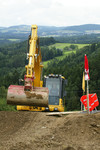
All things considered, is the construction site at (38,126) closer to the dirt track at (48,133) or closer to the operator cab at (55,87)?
the dirt track at (48,133)

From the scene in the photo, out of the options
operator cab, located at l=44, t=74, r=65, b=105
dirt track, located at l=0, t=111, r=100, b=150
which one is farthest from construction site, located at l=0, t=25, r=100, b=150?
operator cab, located at l=44, t=74, r=65, b=105

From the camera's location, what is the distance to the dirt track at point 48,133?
8.00 metres

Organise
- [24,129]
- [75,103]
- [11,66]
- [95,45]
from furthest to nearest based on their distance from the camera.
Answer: [11,66]
[95,45]
[75,103]
[24,129]

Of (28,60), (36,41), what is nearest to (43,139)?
(28,60)

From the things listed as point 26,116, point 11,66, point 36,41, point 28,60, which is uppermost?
point 36,41

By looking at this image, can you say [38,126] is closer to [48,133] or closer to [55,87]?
[48,133]

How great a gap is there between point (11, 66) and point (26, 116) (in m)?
127

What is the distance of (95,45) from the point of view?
5074 inches

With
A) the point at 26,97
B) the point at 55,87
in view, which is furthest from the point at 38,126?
the point at 55,87

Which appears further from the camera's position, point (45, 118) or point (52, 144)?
point (45, 118)

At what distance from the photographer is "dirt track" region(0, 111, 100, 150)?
8.00 meters

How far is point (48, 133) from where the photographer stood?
32.2 ft

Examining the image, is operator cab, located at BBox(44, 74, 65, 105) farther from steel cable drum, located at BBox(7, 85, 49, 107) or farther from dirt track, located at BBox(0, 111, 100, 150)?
steel cable drum, located at BBox(7, 85, 49, 107)

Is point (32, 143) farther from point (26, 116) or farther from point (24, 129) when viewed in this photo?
point (26, 116)
